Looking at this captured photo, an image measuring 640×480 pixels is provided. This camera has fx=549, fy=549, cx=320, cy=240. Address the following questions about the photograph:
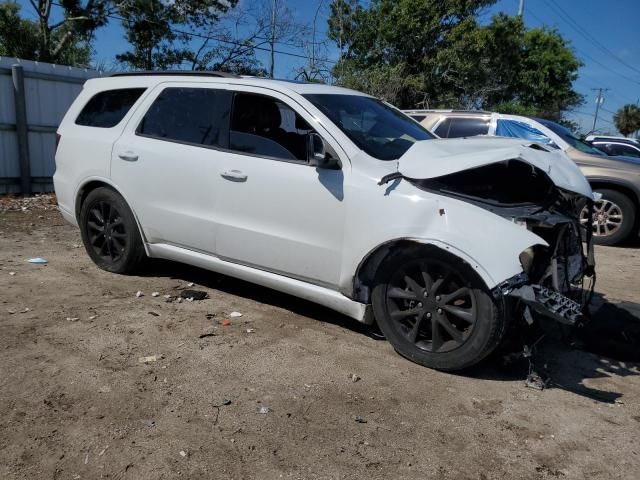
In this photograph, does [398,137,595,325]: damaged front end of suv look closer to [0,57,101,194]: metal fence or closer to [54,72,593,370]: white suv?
[54,72,593,370]: white suv

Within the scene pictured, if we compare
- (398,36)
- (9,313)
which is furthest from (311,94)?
(398,36)

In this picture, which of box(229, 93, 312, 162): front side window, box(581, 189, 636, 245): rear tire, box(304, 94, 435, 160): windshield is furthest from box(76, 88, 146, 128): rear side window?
box(581, 189, 636, 245): rear tire

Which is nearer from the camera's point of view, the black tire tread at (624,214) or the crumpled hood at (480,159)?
the crumpled hood at (480,159)

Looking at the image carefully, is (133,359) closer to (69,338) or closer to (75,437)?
(69,338)

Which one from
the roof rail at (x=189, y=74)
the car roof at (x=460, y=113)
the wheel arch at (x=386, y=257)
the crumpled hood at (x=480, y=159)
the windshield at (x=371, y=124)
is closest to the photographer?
the wheel arch at (x=386, y=257)

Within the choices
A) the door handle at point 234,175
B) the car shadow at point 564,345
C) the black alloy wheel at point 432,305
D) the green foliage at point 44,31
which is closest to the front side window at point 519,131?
the car shadow at point 564,345

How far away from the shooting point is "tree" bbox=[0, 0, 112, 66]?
1900 centimetres

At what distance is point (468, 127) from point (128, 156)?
5.77 metres

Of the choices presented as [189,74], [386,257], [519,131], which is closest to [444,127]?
[519,131]

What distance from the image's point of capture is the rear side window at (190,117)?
14.8ft

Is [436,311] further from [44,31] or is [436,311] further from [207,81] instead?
[44,31]

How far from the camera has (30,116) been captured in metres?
10.1

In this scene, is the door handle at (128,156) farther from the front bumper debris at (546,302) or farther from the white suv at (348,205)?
the front bumper debris at (546,302)

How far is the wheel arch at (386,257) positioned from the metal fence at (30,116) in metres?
8.51
